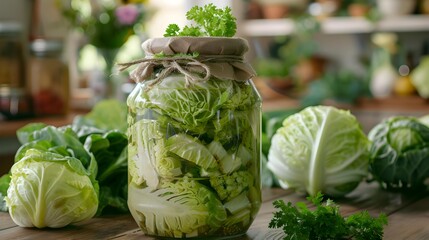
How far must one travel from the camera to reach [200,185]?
955 millimetres

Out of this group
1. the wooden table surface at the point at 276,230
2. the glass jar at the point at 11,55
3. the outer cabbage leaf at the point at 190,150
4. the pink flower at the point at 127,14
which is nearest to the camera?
the outer cabbage leaf at the point at 190,150

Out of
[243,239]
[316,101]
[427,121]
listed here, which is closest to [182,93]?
[243,239]

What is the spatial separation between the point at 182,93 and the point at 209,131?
62 millimetres

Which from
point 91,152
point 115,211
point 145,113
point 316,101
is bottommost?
point 316,101

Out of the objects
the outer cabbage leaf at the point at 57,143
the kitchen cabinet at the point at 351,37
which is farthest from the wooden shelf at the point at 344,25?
the outer cabbage leaf at the point at 57,143

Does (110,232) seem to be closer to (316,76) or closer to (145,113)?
(145,113)

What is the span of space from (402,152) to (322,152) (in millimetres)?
Answer: 198

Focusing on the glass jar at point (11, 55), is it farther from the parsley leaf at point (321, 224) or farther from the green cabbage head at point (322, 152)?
the parsley leaf at point (321, 224)

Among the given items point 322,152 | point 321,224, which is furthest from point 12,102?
point 321,224

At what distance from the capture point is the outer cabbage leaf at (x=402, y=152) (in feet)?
4.49

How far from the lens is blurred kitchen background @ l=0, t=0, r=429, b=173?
3.07m

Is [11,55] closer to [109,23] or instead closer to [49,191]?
[109,23]

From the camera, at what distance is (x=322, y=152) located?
4.15 feet

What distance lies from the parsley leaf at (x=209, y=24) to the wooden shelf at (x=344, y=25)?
3.41 m
